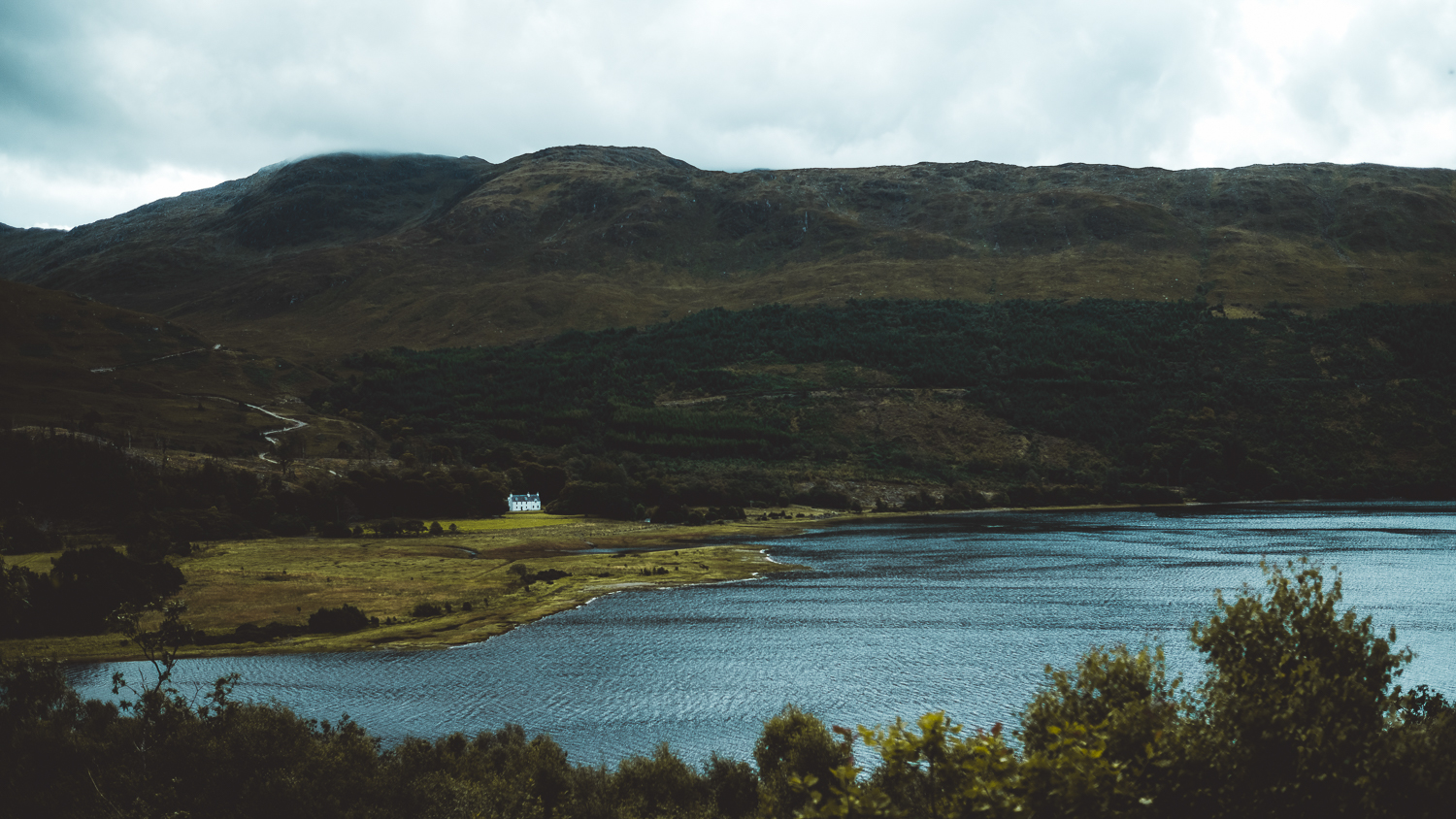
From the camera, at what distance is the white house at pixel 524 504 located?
148625mm

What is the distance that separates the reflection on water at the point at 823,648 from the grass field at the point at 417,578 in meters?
3.02

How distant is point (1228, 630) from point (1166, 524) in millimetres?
131401

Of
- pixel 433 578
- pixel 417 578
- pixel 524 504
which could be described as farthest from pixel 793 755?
pixel 524 504

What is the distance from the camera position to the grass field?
185ft

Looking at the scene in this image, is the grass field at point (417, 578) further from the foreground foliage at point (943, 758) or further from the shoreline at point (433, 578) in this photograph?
the foreground foliage at point (943, 758)

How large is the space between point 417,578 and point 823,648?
1525 inches

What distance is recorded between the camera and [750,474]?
172 metres

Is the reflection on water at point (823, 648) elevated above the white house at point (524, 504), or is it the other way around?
the white house at point (524, 504)

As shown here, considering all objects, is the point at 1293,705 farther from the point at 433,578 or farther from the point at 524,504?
the point at 524,504

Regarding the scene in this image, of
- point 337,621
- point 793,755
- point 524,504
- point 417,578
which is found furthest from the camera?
point 524,504

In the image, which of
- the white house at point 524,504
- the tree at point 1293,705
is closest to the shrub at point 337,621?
the tree at point 1293,705

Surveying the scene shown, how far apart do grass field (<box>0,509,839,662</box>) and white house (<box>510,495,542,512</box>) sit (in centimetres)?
2457

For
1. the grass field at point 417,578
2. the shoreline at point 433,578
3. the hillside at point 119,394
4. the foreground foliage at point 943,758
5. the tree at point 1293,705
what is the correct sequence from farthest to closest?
the hillside at point 119,394
the grass field at point 417,578
the shoreline at point 433,578
the tree at point 1293,705
the foreground foliage at point 943,758

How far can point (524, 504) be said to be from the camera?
149000mm
